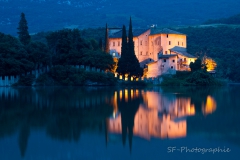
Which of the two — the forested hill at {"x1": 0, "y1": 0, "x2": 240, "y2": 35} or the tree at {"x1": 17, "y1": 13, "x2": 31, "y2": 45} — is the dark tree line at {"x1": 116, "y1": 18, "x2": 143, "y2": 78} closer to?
the tree at {"x1": 17, "y1": 13, "x2": 31, "y2": 45}

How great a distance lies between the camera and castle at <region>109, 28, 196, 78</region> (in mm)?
55312

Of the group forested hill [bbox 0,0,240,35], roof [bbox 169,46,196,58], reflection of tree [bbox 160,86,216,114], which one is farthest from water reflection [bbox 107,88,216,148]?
forested hill [bbox 0,0,240,35]

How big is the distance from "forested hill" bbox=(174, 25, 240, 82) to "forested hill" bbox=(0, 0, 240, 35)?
4068 centimetres

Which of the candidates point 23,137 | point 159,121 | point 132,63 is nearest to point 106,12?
point 132,63

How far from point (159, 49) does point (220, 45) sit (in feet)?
85.7

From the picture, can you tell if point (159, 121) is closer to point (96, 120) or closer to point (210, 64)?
point (96, 120)

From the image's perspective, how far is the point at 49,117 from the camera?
690 inches

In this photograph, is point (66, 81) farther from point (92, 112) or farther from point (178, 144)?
point (178, 144)

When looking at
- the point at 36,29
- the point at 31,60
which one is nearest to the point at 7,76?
the point at 31,60

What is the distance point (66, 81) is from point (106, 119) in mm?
32068

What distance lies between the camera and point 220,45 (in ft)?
268

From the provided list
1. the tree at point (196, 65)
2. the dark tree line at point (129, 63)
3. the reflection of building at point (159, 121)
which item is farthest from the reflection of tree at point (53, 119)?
the tree at point (196, 65)

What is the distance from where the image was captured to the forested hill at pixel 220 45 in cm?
6681

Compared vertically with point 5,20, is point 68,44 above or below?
below
